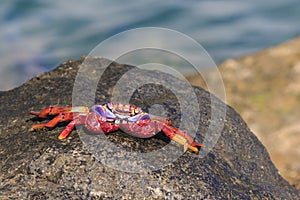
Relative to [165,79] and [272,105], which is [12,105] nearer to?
[165,79]

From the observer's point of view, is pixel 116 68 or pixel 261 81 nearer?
pixel 116 68

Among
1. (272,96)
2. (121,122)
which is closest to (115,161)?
(121,122)

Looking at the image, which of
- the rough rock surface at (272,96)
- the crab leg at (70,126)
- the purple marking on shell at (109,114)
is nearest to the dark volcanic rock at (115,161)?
the crab leg at (70,126)

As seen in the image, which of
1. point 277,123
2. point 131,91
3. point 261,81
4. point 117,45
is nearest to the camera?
point 131,91

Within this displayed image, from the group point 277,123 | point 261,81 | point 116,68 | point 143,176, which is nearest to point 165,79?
point 116,68

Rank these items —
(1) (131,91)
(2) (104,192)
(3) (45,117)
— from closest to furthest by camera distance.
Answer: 1. (2) (104,192)
2. (3) (45,117)
3. (1) (131,91)

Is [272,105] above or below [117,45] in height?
above

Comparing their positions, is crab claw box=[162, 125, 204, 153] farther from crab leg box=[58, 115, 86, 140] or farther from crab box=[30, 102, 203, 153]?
crab leg box=[58, 115, 86, 140]

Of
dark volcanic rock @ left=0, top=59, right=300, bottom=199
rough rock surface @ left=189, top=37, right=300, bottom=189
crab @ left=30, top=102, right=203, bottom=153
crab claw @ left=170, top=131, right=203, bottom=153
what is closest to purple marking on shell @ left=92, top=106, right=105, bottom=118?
crab @ left=30, top=102, right=203, bottom=153
